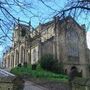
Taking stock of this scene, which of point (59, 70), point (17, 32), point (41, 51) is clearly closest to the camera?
point (17, 32)

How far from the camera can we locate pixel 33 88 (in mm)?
28562

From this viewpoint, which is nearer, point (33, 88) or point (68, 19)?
point (68, 19)

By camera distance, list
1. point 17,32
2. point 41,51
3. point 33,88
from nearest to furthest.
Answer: point 17,32
point 33,88
point 41,51

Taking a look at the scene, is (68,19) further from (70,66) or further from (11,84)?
(70,66)

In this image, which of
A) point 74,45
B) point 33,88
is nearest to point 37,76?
point 33,88

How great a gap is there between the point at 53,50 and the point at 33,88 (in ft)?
75.2

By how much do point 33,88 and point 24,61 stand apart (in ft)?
90.8

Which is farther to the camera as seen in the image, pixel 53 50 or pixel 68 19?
pixel 53 50

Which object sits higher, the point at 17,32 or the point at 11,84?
the point at 17,32

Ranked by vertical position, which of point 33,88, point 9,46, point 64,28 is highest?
point 64,28

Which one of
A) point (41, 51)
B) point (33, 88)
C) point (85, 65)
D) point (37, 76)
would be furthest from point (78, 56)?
point (33, 88)

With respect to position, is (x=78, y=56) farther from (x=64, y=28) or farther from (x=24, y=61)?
(x=64, y=28)

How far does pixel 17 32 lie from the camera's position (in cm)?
964

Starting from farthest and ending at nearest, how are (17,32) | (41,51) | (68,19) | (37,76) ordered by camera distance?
(41,51) → (37,76) → (68,19) → (17,32)
